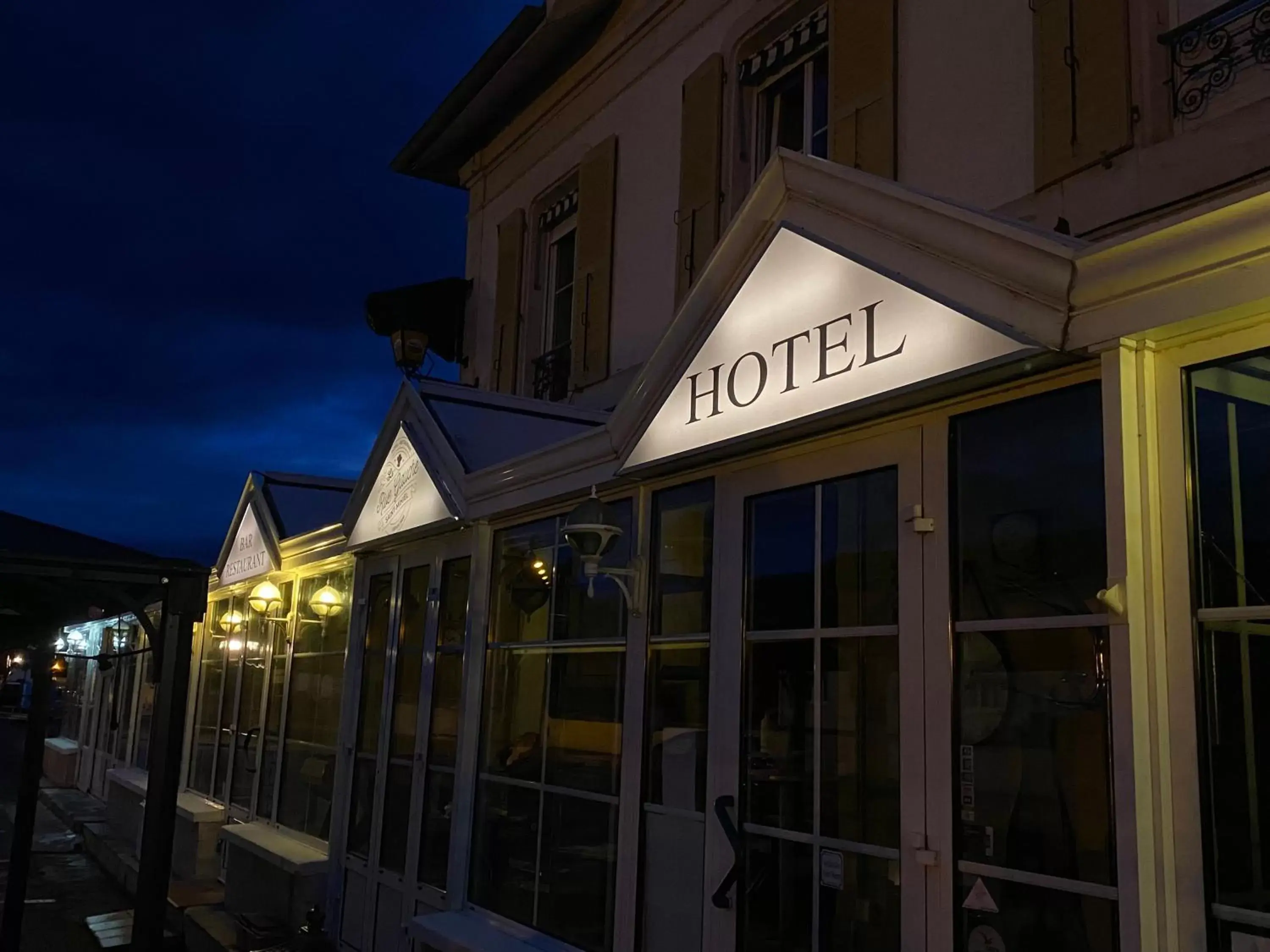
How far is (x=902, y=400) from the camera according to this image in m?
3.39

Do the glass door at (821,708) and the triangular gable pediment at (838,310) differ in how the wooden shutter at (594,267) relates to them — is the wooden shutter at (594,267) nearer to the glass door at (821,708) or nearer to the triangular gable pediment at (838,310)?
the triangular gable pediment at (838,310)

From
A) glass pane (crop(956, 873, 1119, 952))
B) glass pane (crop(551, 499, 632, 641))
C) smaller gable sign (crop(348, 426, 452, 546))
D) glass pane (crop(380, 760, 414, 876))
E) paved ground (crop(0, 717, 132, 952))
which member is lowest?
paved ground (crop(0, 717, 132, 952))

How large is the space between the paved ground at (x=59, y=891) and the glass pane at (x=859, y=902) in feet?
20.3

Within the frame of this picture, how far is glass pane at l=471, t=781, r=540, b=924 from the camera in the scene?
17.8 feet

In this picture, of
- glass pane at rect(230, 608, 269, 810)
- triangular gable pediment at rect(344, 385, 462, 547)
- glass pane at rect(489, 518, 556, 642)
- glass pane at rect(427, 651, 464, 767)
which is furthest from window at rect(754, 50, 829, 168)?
glass pane at rect(230, 608, 269, 810)

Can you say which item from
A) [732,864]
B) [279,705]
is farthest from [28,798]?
[732,864]

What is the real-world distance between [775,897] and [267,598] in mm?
7105

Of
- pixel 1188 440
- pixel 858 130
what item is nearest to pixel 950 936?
pixel 1188 440

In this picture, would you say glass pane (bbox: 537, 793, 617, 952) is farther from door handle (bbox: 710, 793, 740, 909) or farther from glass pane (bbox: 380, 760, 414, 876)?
glass pane (bbox: 380, 760, 414, 876)

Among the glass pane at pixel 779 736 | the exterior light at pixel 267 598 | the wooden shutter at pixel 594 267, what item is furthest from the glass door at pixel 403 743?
Answer: the glass pane at pixel 779 736

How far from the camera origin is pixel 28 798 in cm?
630

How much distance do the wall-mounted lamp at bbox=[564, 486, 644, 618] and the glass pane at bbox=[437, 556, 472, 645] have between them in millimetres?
1725

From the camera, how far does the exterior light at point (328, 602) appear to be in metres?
8.53

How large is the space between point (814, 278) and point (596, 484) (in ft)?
5.87
